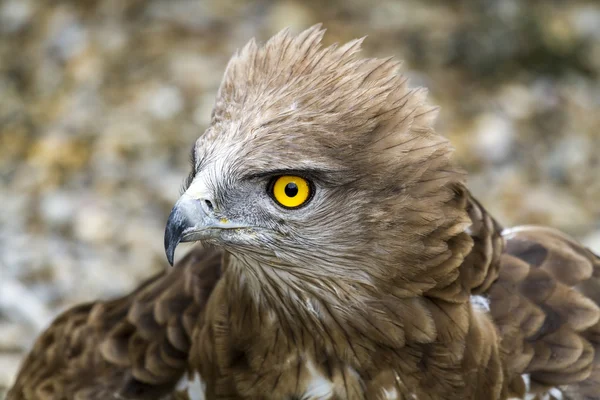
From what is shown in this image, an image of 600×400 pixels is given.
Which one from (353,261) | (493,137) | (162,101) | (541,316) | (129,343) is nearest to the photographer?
(353,261)

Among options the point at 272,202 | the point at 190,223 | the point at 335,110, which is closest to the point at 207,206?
the point at 190,223

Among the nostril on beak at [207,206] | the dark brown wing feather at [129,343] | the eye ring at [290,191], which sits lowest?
the dark brown wing feather at [129,343]

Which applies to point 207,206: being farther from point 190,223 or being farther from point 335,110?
point 335,110

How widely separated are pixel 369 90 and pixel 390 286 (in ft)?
1.98

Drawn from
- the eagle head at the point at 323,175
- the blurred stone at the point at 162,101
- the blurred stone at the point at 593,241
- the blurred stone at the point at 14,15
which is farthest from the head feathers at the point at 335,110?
the blurred stone at the point at 14,15

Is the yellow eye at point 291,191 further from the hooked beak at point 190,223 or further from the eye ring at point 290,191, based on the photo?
the hooked beak at point 190,223

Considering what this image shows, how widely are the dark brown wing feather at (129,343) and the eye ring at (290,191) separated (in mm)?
808

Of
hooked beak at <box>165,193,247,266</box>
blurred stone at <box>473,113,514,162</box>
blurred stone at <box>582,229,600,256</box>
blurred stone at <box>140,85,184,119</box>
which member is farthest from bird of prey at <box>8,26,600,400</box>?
blurred stone at <box>140,85,184,119</box>

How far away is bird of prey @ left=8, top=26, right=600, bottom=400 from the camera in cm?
262

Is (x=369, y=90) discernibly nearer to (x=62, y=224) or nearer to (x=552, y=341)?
(x=552, y=341)

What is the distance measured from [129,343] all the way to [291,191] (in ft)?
4.03

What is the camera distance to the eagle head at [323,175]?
2588mm

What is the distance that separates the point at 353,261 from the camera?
2738mm

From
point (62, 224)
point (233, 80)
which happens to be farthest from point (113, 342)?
point (62, 224)
